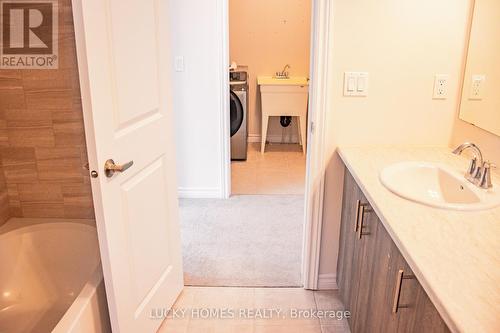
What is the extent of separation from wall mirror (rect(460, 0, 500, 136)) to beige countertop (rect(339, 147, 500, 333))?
28 cm

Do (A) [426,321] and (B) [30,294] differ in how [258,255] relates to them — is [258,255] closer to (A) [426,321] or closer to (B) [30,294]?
(B) [30,294]

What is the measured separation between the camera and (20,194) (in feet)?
6.61

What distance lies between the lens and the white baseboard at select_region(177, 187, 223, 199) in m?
3.45

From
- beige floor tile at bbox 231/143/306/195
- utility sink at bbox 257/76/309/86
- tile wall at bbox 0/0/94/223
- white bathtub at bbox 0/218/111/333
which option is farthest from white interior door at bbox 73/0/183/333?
utility sink at bbox 257/76/309/86

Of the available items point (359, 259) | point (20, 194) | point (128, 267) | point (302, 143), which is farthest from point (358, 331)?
point (302, 143)

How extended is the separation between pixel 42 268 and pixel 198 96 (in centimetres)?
176

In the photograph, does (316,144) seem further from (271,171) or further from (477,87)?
(271,171)

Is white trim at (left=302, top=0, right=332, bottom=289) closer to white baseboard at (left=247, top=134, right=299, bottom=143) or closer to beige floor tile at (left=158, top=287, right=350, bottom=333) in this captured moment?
beige floor tile at (left=158, top=287, right=350, bottom=333)

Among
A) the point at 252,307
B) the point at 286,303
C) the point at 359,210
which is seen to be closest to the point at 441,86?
the point at 359,210

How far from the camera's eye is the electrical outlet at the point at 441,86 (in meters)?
1.88

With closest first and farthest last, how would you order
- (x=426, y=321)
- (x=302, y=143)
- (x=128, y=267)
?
1. (x=426, y=321)
2. (x=128, y=267)
3. (x=302, y=143)

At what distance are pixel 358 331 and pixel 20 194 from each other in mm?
1722

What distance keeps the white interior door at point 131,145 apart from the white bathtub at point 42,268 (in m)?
0.30

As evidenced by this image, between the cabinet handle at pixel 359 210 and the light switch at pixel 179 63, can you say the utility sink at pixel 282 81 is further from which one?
the cabinet handle at pixel 359 210
